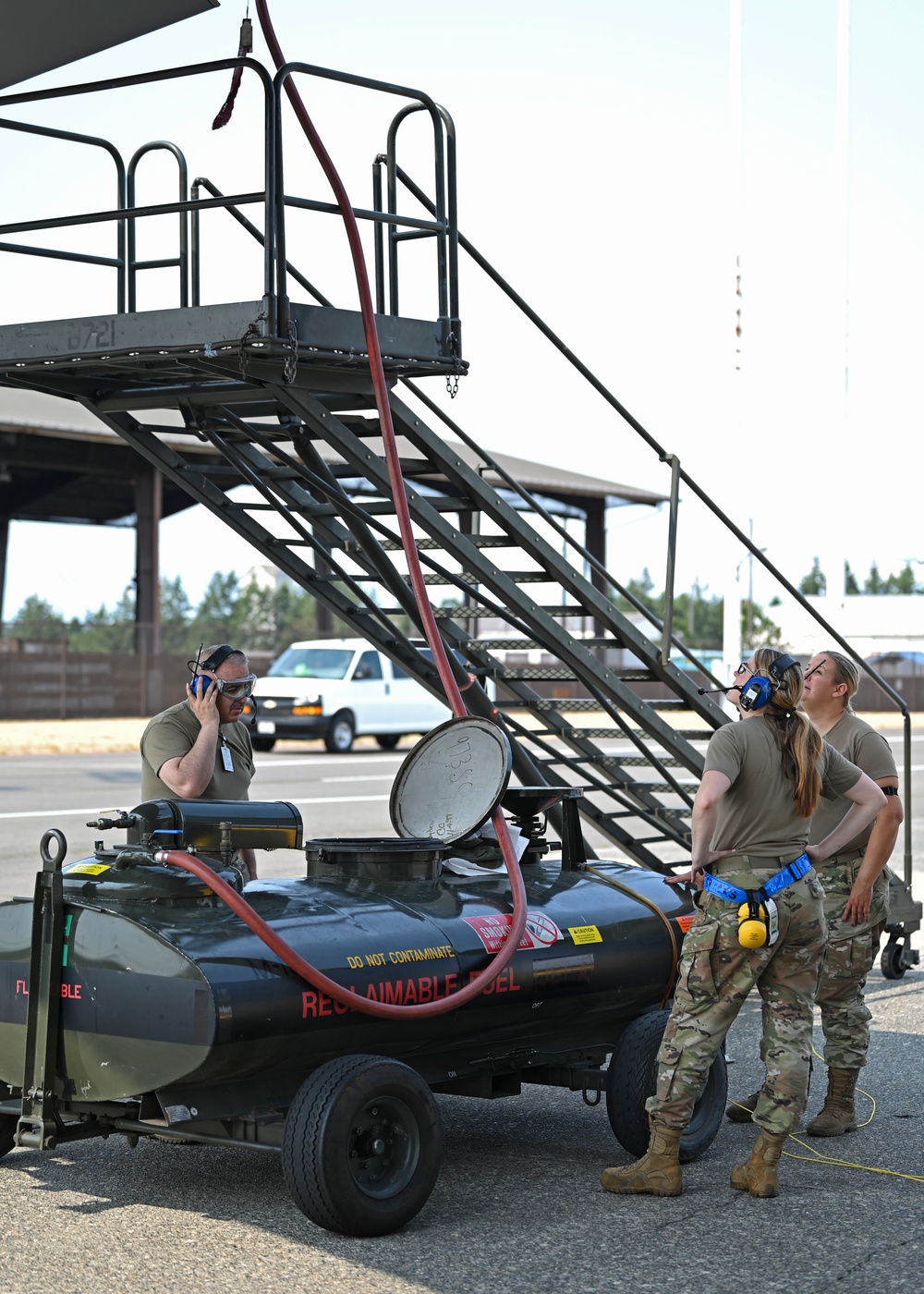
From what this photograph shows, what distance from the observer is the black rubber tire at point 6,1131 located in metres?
5.72

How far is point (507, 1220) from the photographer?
17.1 feet

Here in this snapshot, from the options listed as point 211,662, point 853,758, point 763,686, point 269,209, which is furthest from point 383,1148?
point 269,209

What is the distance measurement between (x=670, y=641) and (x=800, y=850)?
135 inches

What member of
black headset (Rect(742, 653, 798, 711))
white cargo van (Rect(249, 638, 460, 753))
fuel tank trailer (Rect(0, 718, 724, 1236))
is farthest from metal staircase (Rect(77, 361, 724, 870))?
white cargo van (Rect(249, 638, 460, 753))

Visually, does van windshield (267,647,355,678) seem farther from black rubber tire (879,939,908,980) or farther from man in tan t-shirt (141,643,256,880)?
man in tan t-shirt (141,643,256,880)

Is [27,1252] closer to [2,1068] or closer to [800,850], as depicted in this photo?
[2,1068]

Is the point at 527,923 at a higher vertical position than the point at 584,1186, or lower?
higher

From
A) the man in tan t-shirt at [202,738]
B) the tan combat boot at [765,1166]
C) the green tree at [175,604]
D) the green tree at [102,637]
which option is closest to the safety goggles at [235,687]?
the man in tan t-shirt at [202,738]

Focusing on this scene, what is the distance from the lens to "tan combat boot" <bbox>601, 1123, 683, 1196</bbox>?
5457 mm

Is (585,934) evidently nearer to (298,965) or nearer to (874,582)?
(298,965)

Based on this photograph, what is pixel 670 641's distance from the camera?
8969mm

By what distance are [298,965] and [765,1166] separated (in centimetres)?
182

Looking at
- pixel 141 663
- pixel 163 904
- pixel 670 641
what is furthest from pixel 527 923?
pixel 141 663

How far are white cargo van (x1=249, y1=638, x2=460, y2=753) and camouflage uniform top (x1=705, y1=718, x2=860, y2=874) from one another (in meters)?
21.8
